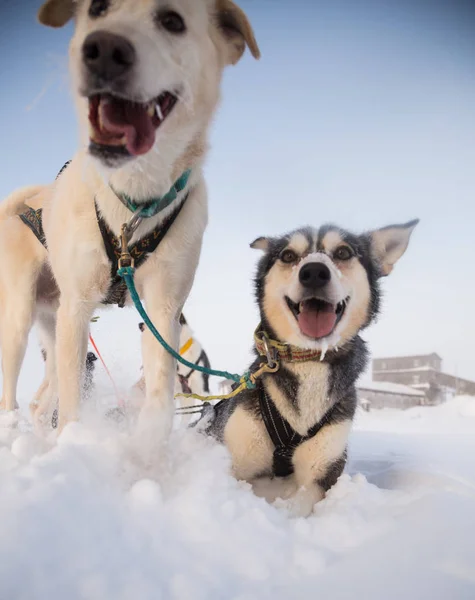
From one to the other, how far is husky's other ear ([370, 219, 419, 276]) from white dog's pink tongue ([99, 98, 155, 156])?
1.80 meters

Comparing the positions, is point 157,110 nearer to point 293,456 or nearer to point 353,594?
point 353,594

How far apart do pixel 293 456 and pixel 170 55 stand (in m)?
2.08

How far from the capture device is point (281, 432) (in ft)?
8.75

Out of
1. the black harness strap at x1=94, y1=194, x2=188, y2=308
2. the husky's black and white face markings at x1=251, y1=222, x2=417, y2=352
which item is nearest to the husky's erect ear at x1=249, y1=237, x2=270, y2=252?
the husky's black and white face markings at x1=251, y1=222, x2=417, y2=352

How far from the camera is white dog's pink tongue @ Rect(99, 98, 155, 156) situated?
1700 mm

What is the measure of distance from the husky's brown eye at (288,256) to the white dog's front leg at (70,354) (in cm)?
114

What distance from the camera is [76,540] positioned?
122 centimetres

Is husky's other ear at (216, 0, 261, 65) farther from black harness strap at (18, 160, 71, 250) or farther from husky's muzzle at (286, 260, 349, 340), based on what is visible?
black harness strap at (18, 160, 71, 250)

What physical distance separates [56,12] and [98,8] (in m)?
0.21

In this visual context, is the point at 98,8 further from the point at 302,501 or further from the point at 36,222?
the point at 302,501

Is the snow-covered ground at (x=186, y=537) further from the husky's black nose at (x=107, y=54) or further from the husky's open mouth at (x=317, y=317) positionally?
the husky's black nose at (x=107, y=54)

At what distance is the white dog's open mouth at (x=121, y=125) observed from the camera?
169cm

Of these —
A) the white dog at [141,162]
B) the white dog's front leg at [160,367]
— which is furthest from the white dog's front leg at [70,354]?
the white dog's front leg at [160,367]

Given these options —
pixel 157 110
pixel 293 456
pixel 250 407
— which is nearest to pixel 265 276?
pixel 250 407
